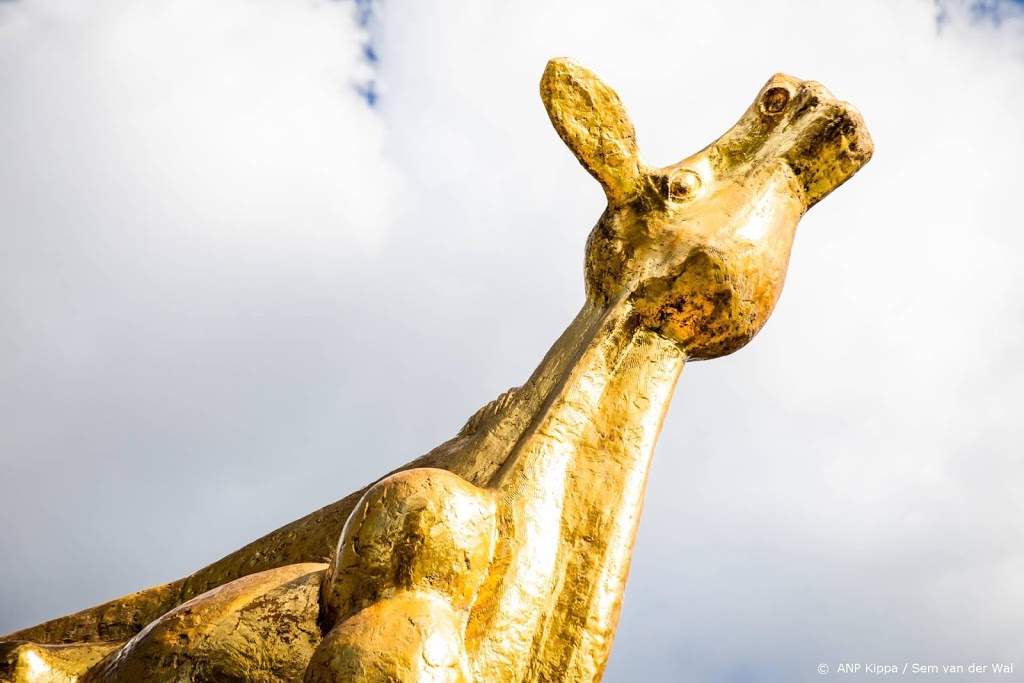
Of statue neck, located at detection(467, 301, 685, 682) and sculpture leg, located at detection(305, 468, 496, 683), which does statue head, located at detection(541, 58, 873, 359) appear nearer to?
statue neck, located at detection(467, 301, 685, 682)

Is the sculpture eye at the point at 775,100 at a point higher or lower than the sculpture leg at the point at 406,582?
higher

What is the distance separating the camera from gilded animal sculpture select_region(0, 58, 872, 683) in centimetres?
273

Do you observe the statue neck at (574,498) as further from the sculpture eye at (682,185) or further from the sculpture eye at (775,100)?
the sculpture eye at (775,100)

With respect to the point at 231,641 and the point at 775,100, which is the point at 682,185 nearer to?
the point at 775,100

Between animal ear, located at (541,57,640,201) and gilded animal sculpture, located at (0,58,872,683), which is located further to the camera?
animal ear, located at (541,57,640,201)

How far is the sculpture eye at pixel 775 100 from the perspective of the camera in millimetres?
3836

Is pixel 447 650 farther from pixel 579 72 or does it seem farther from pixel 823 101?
pixel 823 101

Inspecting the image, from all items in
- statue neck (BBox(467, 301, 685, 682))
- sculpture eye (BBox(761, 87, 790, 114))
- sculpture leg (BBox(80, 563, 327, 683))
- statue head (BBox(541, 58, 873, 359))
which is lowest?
sculpture leg (BBox(80, 563, 327, 683))

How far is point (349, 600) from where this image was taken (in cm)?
272

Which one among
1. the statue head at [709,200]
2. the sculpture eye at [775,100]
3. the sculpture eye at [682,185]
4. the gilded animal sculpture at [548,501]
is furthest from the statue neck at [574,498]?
the sculpture eye at [775,100]

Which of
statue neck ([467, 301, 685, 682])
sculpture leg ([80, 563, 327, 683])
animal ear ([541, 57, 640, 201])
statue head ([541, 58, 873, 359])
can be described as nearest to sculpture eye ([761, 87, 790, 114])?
statue head ([541, 58, 873, 359])

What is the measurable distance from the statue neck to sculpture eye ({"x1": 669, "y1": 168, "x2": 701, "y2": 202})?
16.8 inches

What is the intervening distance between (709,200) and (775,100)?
478 millimetres

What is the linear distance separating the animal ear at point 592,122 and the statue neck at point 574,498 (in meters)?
0.46
